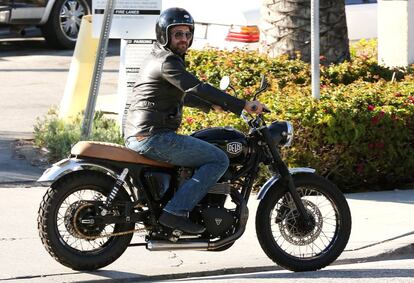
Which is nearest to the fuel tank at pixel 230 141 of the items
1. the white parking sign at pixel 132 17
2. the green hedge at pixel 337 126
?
the green hedge at pixel 337 126

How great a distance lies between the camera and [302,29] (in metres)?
12.0

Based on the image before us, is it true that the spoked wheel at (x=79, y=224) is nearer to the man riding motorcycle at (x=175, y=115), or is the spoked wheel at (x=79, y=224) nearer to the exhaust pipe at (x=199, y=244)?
the exhaust pipe at (x=199, y=244)

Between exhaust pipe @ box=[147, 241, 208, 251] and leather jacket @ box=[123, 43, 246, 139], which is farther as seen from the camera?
exhaust pipe @ box=[147, 241, 208, 251]

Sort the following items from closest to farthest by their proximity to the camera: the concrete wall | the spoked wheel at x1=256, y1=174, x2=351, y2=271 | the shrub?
1. the spoked wheel at x1=256, y1=174, x2=351, y2=271
2. the shrub
3. the concrete wall

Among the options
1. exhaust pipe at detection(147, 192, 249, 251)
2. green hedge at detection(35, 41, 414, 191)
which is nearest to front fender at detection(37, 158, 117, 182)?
exhaust pipe at detection(147, 192, 249, 251)

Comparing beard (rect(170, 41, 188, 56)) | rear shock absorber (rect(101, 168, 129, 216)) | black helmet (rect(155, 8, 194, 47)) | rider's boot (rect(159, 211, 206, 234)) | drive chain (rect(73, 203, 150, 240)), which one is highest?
black helmet (rect(155, 8, 194, 47))

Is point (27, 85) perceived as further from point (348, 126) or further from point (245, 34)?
point (348, 126)

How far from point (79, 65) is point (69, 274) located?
4974 mm

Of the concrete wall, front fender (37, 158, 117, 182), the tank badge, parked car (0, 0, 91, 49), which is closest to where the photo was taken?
front fender (37, 158, 117, 182)

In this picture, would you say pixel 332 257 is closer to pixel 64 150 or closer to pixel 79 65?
pixel 64 150

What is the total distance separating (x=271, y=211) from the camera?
728 cm

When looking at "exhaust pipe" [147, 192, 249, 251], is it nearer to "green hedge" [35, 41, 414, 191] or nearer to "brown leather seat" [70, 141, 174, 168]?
"brown leather seat" [70, 141, 174, 168]

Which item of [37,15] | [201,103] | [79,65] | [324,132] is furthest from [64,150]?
[37,15]

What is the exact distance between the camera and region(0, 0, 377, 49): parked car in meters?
13.9
